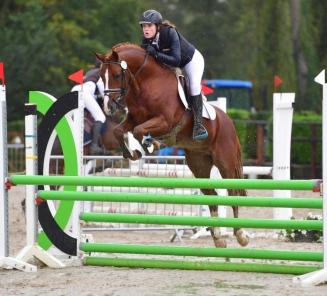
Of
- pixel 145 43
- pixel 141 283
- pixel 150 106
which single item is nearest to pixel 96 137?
pixel 145 43

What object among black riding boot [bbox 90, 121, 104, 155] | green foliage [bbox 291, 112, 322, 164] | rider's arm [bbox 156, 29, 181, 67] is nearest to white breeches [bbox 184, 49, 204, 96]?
rider's arm [bbox 156, 29, 181, 67]

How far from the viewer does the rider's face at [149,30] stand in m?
7.05

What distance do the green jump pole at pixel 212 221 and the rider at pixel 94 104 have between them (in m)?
4.39

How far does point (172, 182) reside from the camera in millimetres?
5645

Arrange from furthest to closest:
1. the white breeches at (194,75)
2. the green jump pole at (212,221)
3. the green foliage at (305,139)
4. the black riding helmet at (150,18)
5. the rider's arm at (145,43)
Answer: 1. the green foliage at (305,139)
2. the white breeches at (194,75)
3. the rider's arm at (145,43)
4. the black riding helmet at (150,18)
5. the green jump pole at (212,221)

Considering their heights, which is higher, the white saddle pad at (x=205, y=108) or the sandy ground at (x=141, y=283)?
the white saddle pad at (x=205, y=108)

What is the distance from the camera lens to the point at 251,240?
870cm

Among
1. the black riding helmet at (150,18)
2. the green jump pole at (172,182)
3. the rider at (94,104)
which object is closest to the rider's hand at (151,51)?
the black riding helmet at (150,18)

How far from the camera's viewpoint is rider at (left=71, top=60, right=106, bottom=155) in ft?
34.5

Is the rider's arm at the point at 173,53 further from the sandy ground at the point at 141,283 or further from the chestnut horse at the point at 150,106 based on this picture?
the sandy ground at the point at 141,283

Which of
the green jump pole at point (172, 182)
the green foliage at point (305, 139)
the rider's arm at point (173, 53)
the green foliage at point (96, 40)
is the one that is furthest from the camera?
the green foliage at point (96, 40)

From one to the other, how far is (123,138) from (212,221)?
1.52 meters

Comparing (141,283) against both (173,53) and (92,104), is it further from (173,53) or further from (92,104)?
(92,104)

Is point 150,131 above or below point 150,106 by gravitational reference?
below
